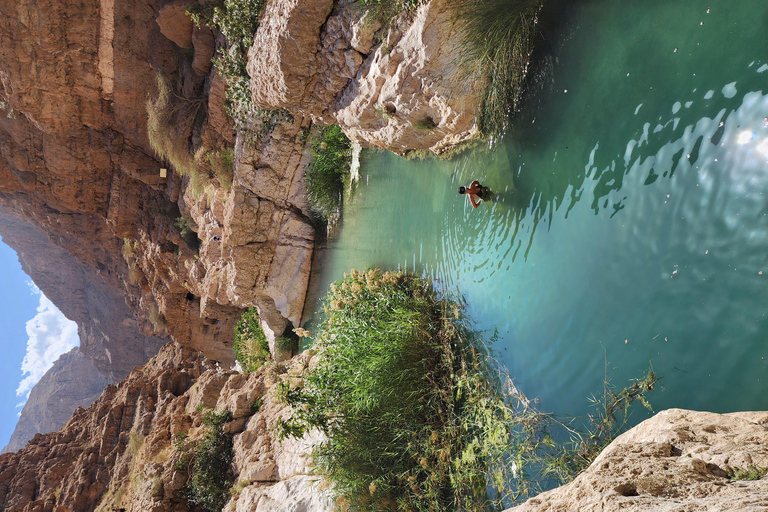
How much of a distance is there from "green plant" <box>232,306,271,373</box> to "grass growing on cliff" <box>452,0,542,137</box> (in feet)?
28.4

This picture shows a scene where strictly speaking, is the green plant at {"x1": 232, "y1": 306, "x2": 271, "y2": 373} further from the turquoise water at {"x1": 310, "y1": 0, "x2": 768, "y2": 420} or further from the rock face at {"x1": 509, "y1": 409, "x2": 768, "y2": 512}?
the rock face at {"x1": 509, "y1": 409, "x2": 768, "y2": 512}

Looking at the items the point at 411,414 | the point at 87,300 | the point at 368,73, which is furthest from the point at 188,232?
the point at 87,300

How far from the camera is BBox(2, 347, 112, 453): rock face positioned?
30.8 m

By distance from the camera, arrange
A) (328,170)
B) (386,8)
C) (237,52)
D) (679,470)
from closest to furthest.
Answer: (679,470)
(386,8)
(237,52)
(328,170)

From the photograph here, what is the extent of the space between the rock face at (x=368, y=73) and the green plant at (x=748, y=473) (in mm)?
4280

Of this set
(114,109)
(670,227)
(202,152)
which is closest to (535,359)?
(670,227)

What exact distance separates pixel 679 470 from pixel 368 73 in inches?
218

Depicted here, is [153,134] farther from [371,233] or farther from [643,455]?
[643,455]

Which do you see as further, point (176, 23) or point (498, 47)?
point (176, 23)

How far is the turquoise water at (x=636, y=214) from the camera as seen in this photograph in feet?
10.3

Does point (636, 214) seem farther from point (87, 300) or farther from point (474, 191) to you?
point (87, 300)

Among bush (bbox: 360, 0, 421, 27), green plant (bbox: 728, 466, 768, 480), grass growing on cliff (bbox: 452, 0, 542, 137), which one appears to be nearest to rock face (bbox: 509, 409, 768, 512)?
green plant (bbox: 728, 466, 768, 480)

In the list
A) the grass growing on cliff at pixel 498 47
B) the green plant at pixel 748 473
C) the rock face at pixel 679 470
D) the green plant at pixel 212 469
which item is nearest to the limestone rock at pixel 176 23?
the grass growing on cliff at pixel 498 47

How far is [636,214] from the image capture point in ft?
12.5
